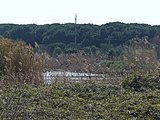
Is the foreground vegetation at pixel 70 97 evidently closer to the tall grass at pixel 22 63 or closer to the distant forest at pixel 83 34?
the tall grass at pixel 22 63

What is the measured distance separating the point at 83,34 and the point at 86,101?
3219 cm

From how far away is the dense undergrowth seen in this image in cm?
669

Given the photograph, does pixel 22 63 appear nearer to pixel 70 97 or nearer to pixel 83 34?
pixel 70 97

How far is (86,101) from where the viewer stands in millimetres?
7793

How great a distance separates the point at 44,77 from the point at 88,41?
26457 millimetres

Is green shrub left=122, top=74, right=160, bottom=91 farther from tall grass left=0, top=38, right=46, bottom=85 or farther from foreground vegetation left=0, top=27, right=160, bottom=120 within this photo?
tall grass left=0, top=38, right=46, bottom=85

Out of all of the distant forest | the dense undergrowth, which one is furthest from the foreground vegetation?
the distant forest

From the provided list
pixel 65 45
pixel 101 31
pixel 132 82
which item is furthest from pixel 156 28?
pixel 132 82

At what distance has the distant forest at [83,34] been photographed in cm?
3700

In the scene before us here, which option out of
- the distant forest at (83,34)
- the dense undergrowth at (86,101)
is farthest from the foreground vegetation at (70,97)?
the distant forest at (83,34)

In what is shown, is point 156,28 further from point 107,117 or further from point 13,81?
point 107,117

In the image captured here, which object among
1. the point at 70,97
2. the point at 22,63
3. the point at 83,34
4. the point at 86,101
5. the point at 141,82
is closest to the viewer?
the point at 86,101

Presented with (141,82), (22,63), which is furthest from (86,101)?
(22,63)

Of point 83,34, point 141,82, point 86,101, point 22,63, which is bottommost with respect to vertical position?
point 86,101
